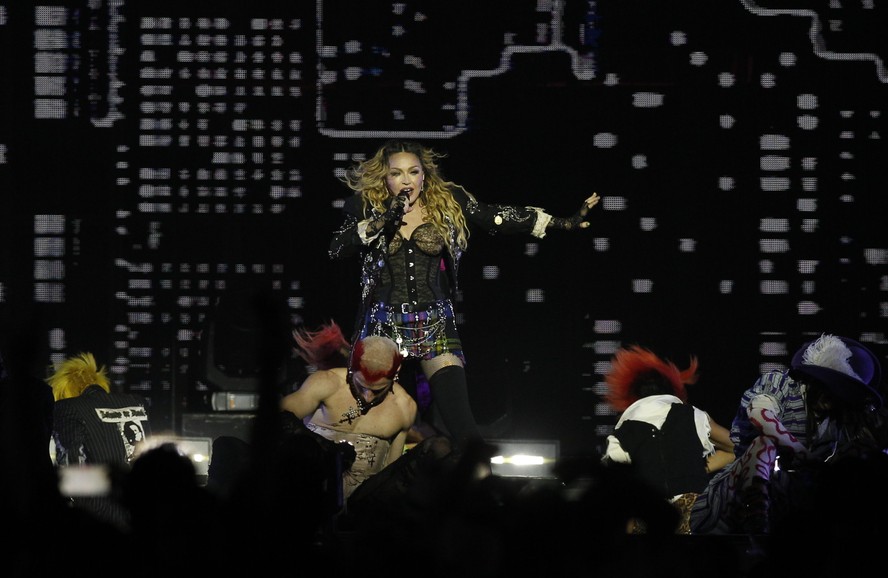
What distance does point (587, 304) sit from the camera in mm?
6422

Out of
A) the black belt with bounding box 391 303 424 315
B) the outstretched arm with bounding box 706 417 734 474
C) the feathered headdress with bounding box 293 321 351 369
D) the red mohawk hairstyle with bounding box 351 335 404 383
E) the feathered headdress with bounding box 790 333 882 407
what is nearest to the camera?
the feathered headdress with bounding box 790 333 882 407

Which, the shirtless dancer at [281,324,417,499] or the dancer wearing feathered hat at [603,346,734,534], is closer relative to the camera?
the dancer wearing feathered hat at [603,346,734,534]

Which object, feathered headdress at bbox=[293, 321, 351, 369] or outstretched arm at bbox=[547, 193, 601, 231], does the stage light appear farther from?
outstretched arm at bbox=[547, 193, 601, 231]

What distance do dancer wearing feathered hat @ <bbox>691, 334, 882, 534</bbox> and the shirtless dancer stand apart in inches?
52.2

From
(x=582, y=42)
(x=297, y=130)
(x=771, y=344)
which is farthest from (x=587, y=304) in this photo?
(x=297, y=130)

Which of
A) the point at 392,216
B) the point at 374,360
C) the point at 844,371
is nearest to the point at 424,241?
the point at 392,216

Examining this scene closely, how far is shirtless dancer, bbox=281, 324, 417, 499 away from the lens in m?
→ 4.59

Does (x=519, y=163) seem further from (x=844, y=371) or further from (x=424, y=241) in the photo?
(x=844, y=371)

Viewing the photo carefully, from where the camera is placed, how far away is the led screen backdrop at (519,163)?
6.36 metres

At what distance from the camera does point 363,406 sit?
4.63m

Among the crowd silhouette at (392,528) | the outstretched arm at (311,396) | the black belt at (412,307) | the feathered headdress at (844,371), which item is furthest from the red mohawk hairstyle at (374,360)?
the crowd silhouette at (392,528)

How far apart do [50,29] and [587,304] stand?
3.25 meters

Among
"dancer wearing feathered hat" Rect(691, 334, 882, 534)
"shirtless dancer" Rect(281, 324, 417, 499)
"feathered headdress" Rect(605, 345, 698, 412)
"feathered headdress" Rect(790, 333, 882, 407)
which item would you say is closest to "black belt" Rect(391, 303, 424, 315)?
"shirtless dancer" Rect(281, 324, 417, 499)

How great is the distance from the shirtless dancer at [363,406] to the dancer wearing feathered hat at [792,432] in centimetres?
133
